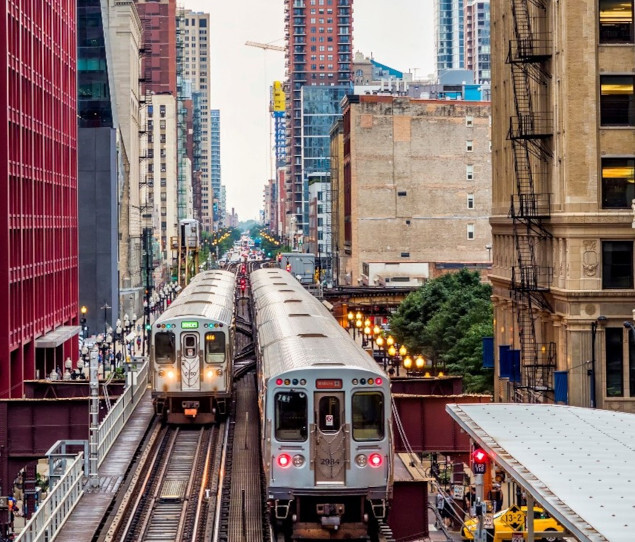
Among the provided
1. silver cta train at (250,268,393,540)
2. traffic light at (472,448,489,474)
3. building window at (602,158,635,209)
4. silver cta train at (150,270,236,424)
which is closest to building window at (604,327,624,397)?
building window at (602,158,635,209)

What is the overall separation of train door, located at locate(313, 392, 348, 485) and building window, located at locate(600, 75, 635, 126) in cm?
2287

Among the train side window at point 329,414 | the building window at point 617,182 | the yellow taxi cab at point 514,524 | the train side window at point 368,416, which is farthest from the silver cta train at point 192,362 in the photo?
the building window at point 617,182

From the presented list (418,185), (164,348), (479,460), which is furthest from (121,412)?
(418,185)

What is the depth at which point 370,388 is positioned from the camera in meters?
25.3

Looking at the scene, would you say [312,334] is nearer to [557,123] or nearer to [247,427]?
[247,427]

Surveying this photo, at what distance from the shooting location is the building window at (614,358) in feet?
144

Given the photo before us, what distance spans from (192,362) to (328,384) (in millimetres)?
13024

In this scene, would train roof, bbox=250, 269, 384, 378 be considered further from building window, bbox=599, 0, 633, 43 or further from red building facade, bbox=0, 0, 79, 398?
red building facade, bbox=0, 0, 79, 398

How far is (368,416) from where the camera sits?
2544cm

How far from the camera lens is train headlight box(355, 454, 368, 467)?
25.2 m

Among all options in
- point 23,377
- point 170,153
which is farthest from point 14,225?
point 170,153

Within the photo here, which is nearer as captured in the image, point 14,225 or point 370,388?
point 370,388

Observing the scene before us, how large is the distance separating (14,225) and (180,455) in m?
27.1

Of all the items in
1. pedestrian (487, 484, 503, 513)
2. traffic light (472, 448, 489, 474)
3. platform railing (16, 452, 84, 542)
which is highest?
traffic light (472, 448, 489, 474)
